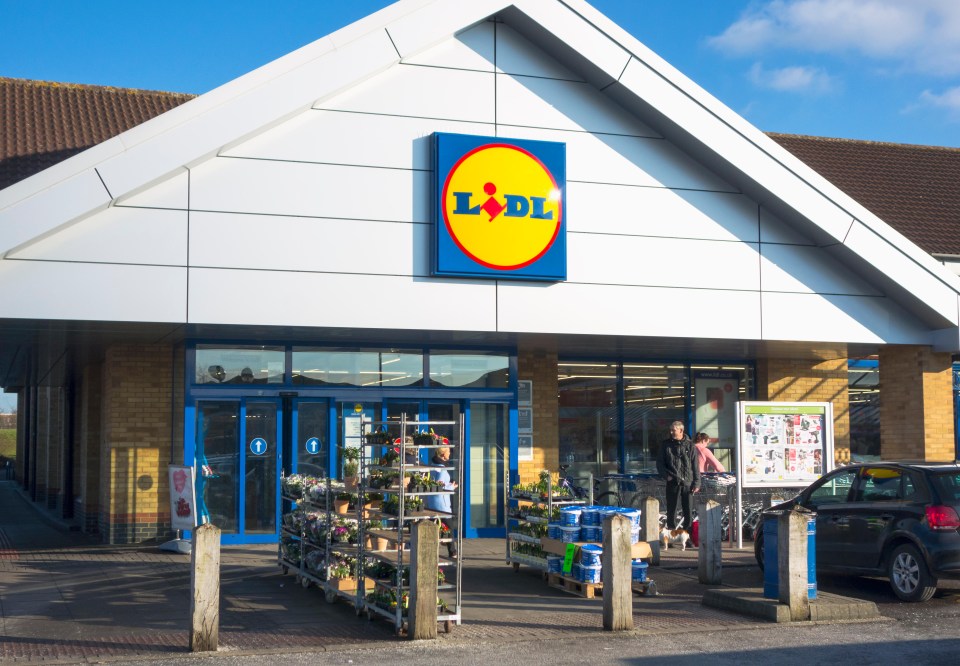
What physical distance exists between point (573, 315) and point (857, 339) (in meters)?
4.80

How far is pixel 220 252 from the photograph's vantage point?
50.2 feet

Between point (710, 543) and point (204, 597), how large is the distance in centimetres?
635

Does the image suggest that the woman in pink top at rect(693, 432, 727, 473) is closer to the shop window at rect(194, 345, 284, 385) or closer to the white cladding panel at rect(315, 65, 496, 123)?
the white cladding panel at rect(315, 65, 496, 123)

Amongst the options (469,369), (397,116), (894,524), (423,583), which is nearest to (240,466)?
(469,369)

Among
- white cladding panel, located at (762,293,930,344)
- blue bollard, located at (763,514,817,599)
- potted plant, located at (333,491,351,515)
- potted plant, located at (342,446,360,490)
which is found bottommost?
blue bollard, located at (763,514,817,599)

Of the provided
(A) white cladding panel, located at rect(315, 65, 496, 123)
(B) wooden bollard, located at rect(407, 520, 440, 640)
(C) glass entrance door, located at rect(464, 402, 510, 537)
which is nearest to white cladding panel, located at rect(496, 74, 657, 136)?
(A) white cladding panel, located at rect(315, 65, 496, 123)

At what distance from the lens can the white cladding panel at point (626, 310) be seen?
16.7 meters

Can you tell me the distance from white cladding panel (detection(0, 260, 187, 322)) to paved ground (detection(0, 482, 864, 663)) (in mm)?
3400

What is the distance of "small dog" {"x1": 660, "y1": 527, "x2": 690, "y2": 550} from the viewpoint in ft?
55.0

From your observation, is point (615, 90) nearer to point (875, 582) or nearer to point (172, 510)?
point (875, 582)

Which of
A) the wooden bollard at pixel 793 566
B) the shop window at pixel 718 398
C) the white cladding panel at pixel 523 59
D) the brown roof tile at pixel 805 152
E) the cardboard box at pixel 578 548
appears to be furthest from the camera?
the shop window at pixel 718 398

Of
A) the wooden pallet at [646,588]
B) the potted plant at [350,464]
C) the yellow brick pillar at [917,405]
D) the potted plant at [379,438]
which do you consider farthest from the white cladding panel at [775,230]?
the potted plant at [379,438]

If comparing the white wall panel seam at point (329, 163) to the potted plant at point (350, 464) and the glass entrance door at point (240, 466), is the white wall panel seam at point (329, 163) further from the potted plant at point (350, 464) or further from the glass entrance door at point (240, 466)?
the potted plant at point (350, 464)

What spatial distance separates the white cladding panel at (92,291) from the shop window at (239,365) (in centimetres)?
257
